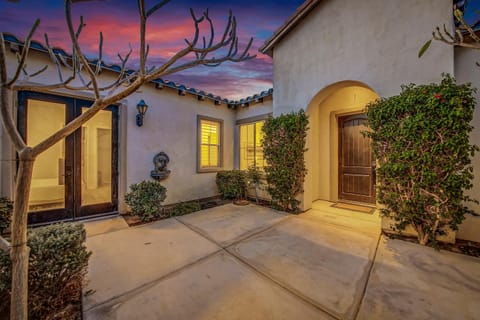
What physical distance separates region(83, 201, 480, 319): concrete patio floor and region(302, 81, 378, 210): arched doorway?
1.89 meters

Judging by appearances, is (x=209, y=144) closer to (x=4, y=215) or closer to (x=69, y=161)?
(x=69, y=161)

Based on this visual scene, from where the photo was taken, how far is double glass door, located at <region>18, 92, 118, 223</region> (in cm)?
387

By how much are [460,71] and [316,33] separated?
2856 mm

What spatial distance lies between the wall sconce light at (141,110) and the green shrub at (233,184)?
2.92 meters

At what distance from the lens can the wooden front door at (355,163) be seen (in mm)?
5258

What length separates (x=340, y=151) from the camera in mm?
5820

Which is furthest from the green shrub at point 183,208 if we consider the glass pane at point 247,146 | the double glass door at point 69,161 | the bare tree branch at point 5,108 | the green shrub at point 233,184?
the bare tree branch at point 5,108

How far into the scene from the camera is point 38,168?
4.13 metres

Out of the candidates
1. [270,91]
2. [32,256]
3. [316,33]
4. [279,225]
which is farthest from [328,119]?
[32,256]

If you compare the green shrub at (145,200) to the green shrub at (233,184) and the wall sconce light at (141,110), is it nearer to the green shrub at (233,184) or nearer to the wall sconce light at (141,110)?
the wall sconce light at (141,110)

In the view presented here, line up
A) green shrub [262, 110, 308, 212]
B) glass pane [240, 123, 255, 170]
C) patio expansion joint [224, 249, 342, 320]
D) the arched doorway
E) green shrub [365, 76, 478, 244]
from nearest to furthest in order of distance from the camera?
patio expansion joint [224, 249, 342, 320] → green shrub [365, 76, 478, 244] → green shrub [262, 110, 308, 212] → the arched doorway → glass pane [240, 123, 255, 170]

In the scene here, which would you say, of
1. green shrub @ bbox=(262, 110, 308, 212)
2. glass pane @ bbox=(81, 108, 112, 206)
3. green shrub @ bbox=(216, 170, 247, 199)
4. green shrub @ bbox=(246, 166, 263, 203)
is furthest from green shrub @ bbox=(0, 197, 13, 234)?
green shrub @ bbox=(262, 110, 308, 212)

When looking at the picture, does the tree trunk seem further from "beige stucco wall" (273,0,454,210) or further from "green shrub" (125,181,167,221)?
"beige stucco wall" (273,0,454,210)

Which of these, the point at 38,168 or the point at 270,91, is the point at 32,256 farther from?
the point at 270,91
